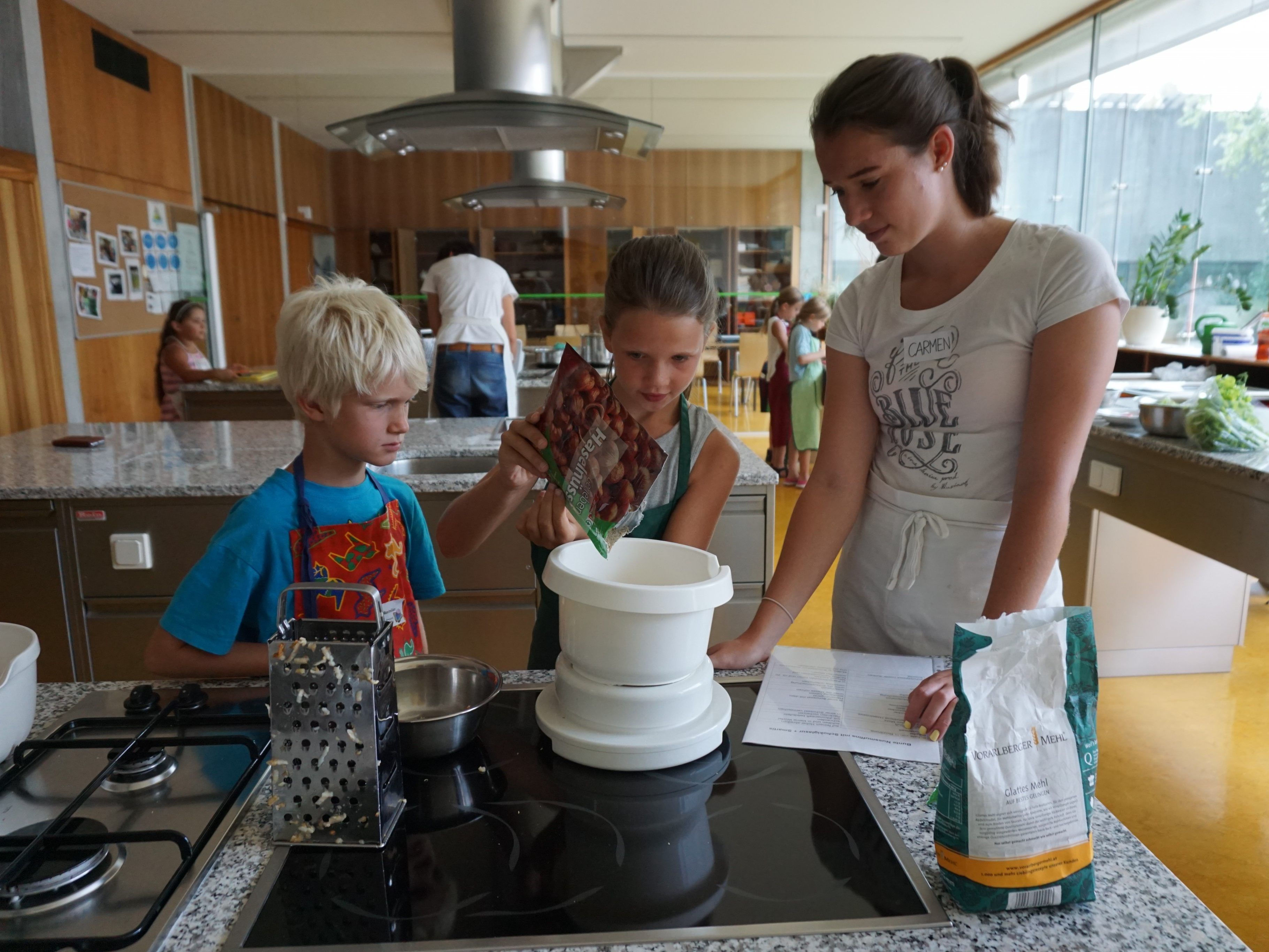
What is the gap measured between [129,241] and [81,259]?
0.53 meters

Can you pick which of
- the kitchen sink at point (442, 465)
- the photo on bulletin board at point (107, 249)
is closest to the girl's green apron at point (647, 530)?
the kitchen sink at point (442, 465)

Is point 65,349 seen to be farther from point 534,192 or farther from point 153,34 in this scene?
point 534,192

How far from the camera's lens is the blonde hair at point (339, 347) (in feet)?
3.94

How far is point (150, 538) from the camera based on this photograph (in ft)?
7.58

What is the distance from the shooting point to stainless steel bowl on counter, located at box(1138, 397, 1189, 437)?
8.17ft

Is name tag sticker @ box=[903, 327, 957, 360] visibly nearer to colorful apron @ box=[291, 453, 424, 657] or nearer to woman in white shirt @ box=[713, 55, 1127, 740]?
woman in white shirt @ box=[713, 55, 1127, 740]

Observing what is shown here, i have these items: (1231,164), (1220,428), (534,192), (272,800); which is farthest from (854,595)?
(1231,164)

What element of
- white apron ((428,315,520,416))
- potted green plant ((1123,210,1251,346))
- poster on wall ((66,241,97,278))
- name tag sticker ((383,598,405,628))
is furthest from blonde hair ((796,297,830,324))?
name tag sticker ((383,598,405,628))

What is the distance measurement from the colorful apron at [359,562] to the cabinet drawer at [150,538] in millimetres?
1128

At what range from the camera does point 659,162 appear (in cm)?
871

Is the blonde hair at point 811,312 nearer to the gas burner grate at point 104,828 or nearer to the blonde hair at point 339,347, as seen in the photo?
the blonde hair at point 339,347

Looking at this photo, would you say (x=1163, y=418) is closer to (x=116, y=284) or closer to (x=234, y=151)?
(x=116, y=284)

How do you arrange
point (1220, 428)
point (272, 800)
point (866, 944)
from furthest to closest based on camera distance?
point (1220, 428)
point (272, 800)
point (866, 944)

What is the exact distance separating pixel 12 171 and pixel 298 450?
10.3 ft
